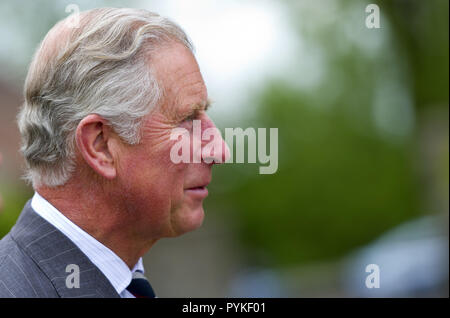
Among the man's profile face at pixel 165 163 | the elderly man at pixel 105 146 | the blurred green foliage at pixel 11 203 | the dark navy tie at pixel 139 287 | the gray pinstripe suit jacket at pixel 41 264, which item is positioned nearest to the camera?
the gray pinstripe suit jacket at pixel 41 264

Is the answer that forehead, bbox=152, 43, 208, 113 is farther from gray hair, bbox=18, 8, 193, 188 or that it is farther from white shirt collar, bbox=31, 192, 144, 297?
white shirt collar, bbox=31, 192, 144, 297

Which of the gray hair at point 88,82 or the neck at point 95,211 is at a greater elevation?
the gray hair at point 88,82

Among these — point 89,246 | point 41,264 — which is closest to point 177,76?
point 89,246

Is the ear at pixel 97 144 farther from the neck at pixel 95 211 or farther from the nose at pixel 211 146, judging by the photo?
the nose at pixel 211 146

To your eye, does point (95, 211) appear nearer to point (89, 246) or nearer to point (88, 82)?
point (89, 246)

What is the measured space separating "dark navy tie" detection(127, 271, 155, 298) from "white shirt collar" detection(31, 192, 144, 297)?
8 centimetres

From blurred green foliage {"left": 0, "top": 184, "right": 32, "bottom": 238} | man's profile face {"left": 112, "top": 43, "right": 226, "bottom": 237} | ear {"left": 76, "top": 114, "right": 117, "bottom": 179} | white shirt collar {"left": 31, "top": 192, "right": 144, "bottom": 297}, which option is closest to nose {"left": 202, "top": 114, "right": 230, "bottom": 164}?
man's profile face {"left": 112, "top": 43, "right": 226, "bottom": 237}

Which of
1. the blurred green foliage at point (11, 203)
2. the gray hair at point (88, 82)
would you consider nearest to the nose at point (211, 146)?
the gray hair at point (88, 82)

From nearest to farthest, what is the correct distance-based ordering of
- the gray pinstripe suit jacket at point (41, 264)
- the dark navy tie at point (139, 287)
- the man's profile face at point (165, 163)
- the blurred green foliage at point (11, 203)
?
the gray pinstripe suit jacket at point (41, 264) → the man's profile face at point (165, 163) → the dark navy tie at point (139, 287) → the blurred green foliage at point (11, 203)

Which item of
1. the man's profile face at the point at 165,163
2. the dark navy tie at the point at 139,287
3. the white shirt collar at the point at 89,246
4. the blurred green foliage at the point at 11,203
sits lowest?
the dark navy tie at the point at 139,287

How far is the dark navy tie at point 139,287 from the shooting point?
8.35ft

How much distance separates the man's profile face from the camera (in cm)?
241

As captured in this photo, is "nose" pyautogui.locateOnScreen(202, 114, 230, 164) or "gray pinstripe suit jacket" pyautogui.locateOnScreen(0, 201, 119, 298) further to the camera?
"nose" pyautogui.locateOnScreen(202, 114, 230, 164)

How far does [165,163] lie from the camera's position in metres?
2.45
